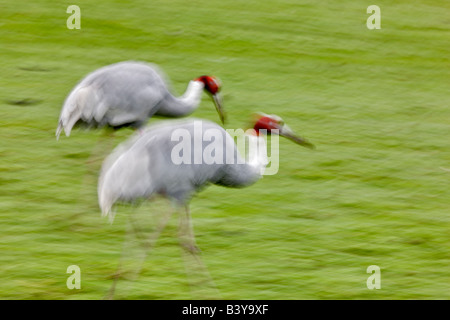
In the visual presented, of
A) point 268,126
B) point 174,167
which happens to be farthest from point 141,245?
point 268,126

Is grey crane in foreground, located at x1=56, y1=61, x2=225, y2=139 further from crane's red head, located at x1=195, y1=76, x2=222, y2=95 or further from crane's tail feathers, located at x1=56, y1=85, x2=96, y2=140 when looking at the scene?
crane's red head, located at x1=195, y1=76, x2=222, y2=95

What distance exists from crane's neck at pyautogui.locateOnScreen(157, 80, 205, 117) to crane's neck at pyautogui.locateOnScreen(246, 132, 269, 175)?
1.37 metres

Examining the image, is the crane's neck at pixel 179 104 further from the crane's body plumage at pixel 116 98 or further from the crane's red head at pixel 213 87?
the crane's red head at pixel 213 87

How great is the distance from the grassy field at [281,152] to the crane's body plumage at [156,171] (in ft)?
1.84

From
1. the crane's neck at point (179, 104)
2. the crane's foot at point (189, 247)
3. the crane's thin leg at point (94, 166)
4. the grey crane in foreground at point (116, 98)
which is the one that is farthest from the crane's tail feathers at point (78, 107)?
the crane's foot at point (189, 247)

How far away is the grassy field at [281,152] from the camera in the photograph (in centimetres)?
657

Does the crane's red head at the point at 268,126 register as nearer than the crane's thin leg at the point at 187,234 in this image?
No

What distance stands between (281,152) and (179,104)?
1259 mm

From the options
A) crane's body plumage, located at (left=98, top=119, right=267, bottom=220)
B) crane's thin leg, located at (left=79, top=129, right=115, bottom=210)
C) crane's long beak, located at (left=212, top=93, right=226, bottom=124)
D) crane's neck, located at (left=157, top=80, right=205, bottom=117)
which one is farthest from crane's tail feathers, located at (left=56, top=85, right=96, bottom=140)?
crane's long beak, located at (left=212, top=93, right=226, bottom=124)

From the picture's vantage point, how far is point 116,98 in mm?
8023

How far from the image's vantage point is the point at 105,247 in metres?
6.93

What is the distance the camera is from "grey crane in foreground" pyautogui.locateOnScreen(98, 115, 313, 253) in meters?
6.14

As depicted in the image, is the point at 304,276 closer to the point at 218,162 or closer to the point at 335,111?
the point at 218,162

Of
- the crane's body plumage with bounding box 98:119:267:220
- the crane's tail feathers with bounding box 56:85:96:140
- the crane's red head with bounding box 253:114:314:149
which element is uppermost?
the crane's tail feathers with bounding box 56:85:96:140
